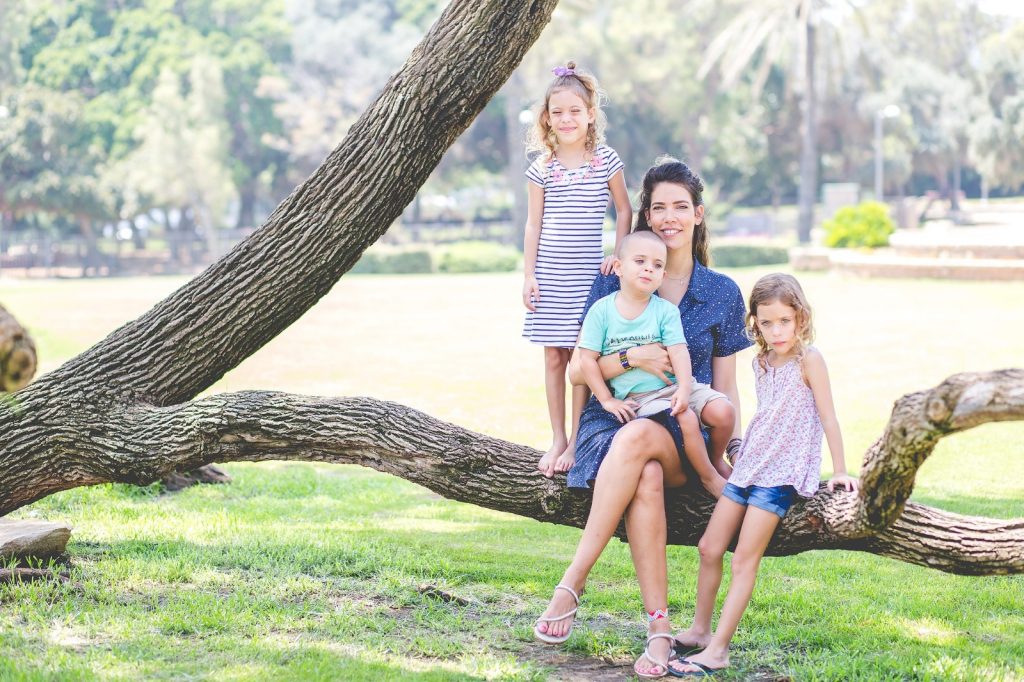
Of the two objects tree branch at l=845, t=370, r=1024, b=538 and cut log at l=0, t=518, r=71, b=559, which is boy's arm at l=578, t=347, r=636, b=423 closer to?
tree branch at l=845, t=370, r=1024, b=538

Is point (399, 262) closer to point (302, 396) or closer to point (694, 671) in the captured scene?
point (302, 396)

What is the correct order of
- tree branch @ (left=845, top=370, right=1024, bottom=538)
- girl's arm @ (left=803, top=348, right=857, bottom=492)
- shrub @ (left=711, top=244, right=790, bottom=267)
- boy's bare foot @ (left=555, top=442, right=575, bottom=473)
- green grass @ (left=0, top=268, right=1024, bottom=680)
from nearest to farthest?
1. tree branch @ (left=845, top=370, right=1024, bottom=538)
2. girl's arm @ (left=803, top=348, right=857, bottom=492)
3. green grass @ (left=0, top=268, right=1024, bottom=680)
4. boy's bare foot @ (left=555, top=442, right=575, bottom=473)
5. shrub @ (left=711, top=244, right=790, bottom=267)

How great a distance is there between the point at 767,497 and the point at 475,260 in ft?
98.4

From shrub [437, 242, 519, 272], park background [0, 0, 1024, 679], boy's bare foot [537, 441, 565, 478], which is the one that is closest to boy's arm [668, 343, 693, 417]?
boy's bare foot [537, 441, 565, 478]

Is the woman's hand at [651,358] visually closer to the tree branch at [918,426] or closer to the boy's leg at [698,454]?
→ the boy's leg at [698,454]

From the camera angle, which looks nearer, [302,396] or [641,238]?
[641,238]

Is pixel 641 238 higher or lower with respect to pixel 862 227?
higher

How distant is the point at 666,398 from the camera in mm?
3930

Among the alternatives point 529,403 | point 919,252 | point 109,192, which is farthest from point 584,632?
point 109,192

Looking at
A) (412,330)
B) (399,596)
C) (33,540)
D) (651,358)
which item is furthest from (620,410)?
(412,330)

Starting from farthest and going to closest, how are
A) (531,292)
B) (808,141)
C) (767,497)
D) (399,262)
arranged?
1. (808,141)
2. (399,262)
3. (531,292)
4. (767,497)

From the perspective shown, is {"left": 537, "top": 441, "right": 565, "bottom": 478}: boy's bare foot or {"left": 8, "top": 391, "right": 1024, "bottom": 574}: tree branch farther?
{"left": 537, "top": 441, "right": 565, "bottom": 478}: boy's bare foot

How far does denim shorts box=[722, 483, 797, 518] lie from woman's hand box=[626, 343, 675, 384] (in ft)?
1.46

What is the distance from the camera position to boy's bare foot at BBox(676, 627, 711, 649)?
4008mm
